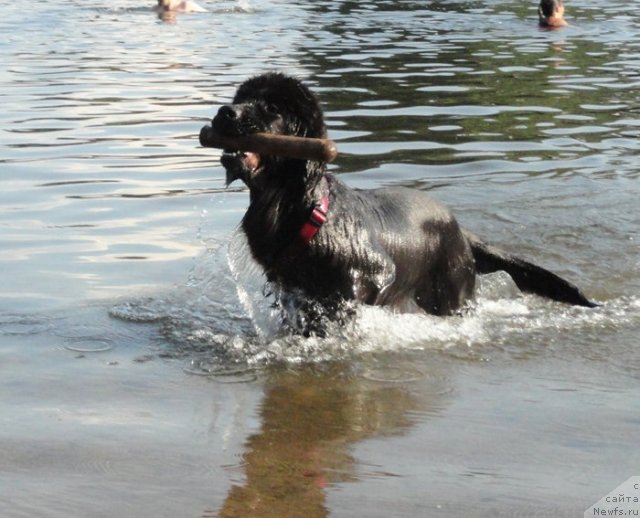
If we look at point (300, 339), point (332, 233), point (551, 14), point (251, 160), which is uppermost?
point (251, 160)

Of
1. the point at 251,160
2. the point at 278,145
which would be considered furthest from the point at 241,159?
the point at 278,145

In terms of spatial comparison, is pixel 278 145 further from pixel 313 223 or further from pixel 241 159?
pixel 313 223

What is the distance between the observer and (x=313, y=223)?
18.9 feet

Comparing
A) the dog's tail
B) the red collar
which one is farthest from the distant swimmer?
the red collar

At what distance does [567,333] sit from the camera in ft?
21.1

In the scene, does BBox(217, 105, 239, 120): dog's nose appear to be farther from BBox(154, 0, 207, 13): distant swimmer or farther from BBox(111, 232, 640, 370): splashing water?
BBox(154, 0, 207, 13): distant swimmer

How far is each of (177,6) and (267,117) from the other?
20466 mm

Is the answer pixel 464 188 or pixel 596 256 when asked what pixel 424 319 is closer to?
pixel 596 256

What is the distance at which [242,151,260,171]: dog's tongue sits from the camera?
18.0 feet

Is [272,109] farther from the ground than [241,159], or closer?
farther from the ground

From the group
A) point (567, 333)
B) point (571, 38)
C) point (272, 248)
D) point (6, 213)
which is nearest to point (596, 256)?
point (567, 333)

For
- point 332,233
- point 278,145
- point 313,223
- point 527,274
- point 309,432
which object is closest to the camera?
point 309,432

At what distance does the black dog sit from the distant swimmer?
1914 cm

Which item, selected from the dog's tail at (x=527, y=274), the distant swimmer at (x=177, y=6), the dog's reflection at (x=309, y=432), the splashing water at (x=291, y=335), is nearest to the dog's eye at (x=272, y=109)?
the splashing water at (x=291, y=335)
